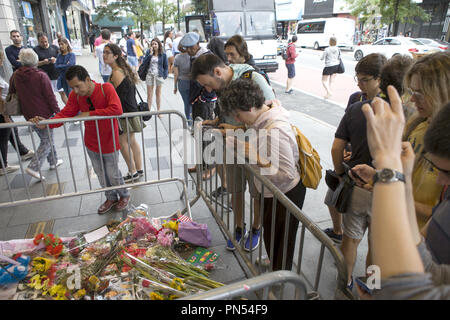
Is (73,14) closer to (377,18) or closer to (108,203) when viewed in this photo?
(377,18)

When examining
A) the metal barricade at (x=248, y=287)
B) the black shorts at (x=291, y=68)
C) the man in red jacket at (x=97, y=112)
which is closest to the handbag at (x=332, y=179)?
the metal barricade at (x=248, y=287)

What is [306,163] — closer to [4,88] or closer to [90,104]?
[90,104]

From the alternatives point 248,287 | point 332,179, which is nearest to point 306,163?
point 332,179

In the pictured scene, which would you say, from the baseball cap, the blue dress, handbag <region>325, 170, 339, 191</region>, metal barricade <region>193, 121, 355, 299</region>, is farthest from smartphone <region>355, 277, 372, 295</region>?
the blue dress

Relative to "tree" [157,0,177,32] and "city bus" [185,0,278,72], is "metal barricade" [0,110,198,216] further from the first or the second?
"tree" [157,0,177,32]

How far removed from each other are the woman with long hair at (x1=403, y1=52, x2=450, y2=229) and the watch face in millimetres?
882

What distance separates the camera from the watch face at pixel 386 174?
36.1 inches

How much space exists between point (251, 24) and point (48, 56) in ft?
26.4

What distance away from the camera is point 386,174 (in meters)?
0.92

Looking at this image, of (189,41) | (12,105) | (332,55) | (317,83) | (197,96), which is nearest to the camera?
(12,105)

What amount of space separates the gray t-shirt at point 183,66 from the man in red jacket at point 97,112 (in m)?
2.47

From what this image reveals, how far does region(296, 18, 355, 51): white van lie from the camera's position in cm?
2659

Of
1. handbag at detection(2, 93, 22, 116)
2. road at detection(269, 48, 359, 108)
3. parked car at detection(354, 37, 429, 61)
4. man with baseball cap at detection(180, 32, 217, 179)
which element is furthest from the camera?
parked car at detection(354, 37, 429, 61)

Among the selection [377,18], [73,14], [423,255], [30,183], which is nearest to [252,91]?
[423,255]
